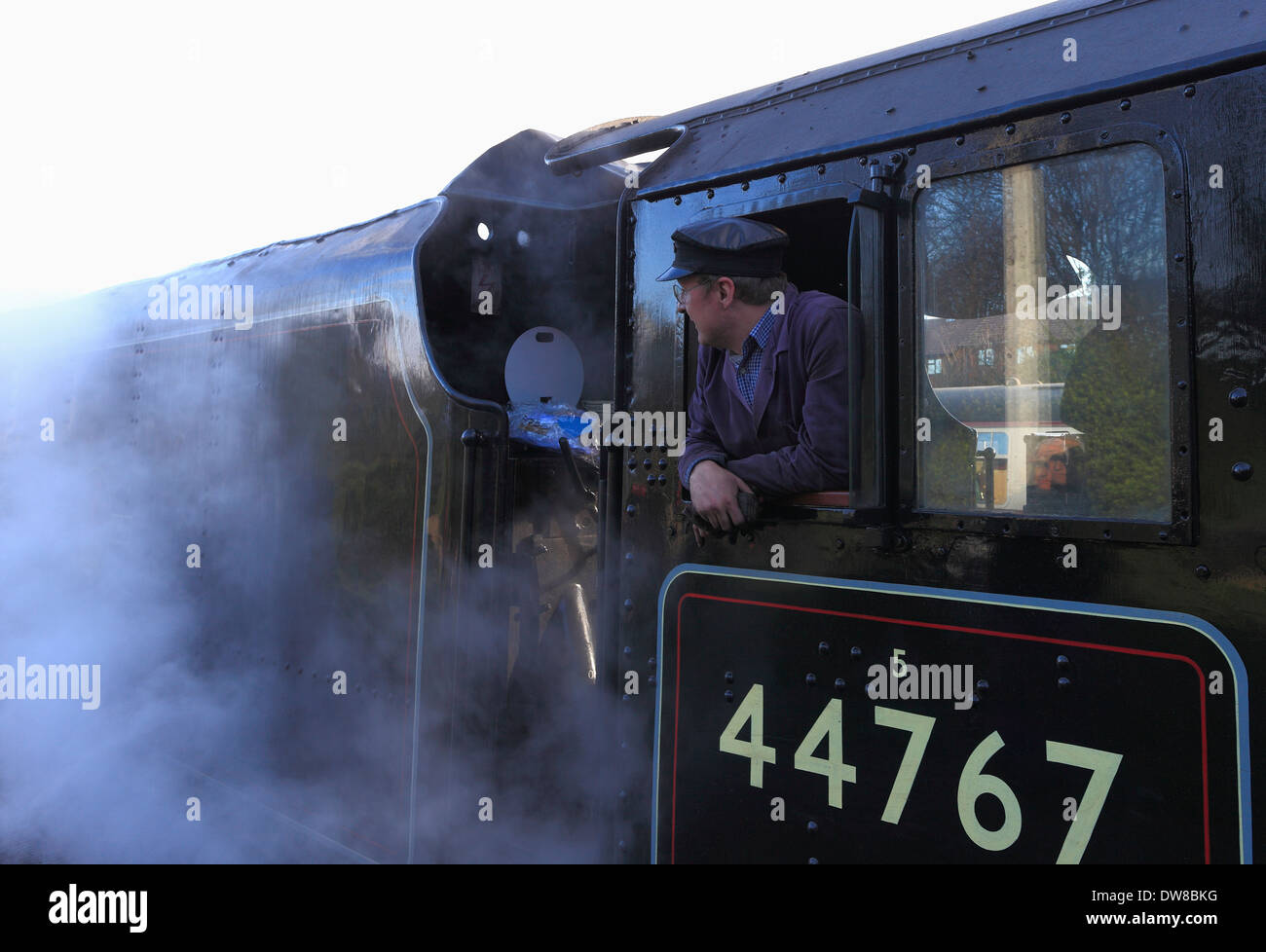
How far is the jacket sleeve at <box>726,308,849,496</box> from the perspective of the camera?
2025 mm

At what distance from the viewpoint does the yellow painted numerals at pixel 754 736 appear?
2.12 m

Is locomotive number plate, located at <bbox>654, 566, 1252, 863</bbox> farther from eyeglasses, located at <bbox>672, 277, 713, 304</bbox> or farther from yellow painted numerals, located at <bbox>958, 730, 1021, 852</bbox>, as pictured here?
eyeglasses, located at <bbox>672, 277, 713, 304</bbox>

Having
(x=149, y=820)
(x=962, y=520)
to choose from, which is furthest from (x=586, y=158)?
(x=149, y=820)

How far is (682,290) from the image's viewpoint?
2311 mm

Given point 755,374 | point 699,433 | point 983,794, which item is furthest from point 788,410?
point 983,794

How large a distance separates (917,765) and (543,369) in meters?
1.81

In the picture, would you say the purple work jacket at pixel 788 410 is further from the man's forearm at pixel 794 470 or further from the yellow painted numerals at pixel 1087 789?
the yellow painted numerals at pixel 1087 789

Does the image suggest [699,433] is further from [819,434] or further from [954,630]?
[954,630]

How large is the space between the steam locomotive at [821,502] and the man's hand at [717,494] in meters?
0.08

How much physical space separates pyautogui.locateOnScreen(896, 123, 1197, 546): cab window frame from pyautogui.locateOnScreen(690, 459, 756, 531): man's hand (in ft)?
1.27

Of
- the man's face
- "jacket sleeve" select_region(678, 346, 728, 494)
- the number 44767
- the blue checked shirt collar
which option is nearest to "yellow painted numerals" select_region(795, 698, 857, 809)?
the number 44767

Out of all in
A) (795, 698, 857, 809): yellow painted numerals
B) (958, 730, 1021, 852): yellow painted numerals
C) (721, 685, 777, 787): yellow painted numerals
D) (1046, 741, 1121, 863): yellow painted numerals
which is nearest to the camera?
(1046, 741, 1121, 863): yellow painted numerals

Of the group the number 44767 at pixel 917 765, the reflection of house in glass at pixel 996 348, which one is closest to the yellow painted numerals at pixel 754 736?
the number 44767 at pixel 917 765
